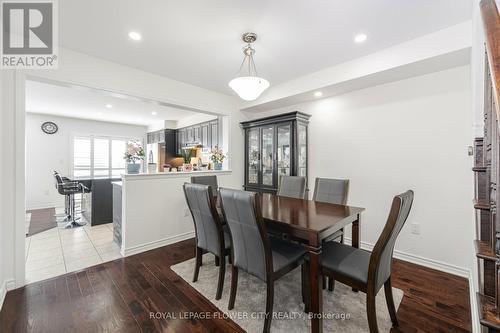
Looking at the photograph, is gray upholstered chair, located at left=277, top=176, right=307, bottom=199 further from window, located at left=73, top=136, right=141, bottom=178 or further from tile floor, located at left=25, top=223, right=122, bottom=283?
window, located at left=73, top=136, right=141, bottom=178

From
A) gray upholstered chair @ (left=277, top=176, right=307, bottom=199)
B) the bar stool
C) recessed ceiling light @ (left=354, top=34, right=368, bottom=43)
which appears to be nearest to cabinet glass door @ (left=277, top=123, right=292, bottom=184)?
gray upholstered chair @ (left=277, top=176, right=307, bottom=199)

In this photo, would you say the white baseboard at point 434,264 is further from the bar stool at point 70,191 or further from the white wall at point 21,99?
the bar stool at point 70,191

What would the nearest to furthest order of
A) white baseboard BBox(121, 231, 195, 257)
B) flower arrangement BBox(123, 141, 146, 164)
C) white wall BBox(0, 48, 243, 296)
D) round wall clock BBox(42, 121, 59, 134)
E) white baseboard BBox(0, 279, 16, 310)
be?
1. white baseboard BBox(0, 279, 16, 310)
2. white wall BBox(0, 48, 243, 296)
3. white baseboard BBox(121, 231, 195, 257)
4. flower arrangement BBox(123, 141, 146, 164)
5. round wall clock BBox(42, 121, 59, 134)

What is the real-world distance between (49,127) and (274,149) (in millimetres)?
6263

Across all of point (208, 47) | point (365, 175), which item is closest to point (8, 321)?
point (208, 47)

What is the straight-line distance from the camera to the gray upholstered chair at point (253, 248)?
4.94ft

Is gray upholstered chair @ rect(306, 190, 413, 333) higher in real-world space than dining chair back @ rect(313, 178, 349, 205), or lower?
lower

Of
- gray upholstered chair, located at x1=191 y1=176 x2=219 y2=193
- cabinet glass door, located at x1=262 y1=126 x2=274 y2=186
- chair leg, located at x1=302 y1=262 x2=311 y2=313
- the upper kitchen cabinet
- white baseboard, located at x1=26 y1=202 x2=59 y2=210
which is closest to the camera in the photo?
chair leg, located at x1=302 y1=262 x2=311 y2=313

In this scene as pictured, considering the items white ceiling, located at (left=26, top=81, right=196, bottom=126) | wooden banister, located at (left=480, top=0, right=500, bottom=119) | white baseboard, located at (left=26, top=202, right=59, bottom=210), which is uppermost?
white ceiling, located at (left=26, top=81, right=196, bottom=126)

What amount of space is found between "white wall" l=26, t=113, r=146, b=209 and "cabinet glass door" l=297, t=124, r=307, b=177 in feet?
20.9

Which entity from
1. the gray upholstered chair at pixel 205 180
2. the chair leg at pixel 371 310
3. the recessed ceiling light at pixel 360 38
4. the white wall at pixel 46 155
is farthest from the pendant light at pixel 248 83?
the white wall at pixel 46 155

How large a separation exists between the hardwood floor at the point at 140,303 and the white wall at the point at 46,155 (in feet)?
15.7

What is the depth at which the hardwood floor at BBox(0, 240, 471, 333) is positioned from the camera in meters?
1.61

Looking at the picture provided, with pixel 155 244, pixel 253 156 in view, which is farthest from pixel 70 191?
pixel 253 156
